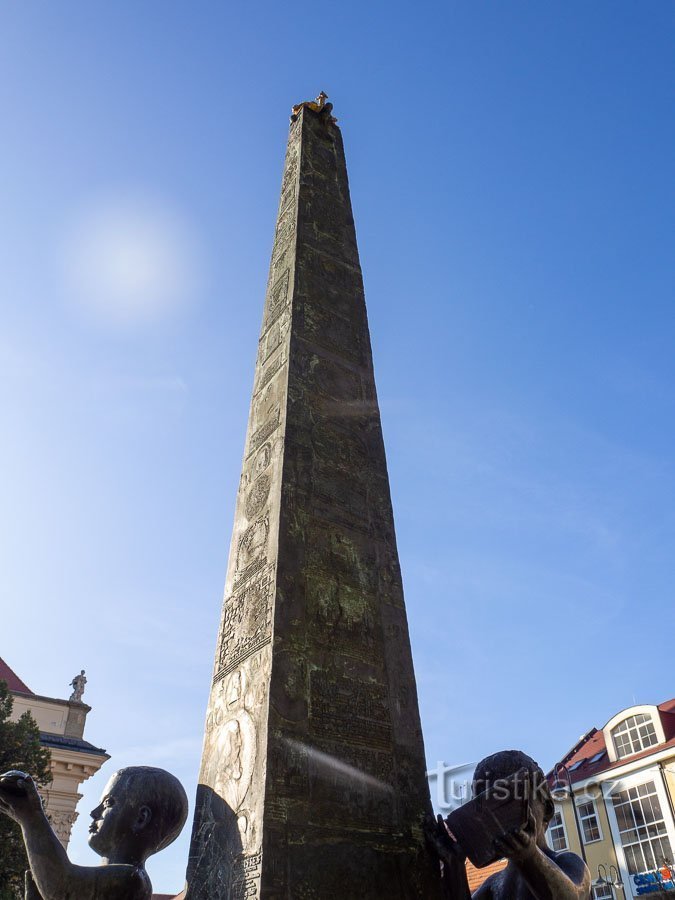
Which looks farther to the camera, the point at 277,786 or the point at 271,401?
the point at 271,401

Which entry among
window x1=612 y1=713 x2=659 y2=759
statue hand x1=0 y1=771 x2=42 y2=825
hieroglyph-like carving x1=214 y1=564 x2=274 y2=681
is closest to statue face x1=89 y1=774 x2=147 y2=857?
statue hand x1=0 y1=771 x2=42 y2=825

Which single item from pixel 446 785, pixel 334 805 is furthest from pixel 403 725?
pixel 446 785

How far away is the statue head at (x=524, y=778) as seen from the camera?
271 cm

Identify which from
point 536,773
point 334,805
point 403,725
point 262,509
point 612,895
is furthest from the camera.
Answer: point 612,895

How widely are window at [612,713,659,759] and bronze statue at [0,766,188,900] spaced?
1588cm

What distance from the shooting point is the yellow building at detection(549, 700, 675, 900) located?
14.4 metres

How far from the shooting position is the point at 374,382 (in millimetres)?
5637

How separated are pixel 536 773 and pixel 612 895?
51.5ft

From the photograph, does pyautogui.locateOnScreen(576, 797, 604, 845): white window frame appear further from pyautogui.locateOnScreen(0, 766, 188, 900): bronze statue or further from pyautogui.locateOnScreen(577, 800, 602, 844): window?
pyautogui.locateOnScreen(0, 766, 188, 900): bronze statue

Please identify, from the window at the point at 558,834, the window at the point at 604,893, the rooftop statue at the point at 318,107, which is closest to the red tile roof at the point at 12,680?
Result: the window at the point at 558,834

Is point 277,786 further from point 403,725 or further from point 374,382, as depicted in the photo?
point 374,382

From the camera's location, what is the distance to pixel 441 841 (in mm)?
3324

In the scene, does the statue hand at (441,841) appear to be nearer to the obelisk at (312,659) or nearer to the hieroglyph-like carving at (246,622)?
the obelisk at (312,659)

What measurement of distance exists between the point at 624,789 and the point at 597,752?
7.63 ft
